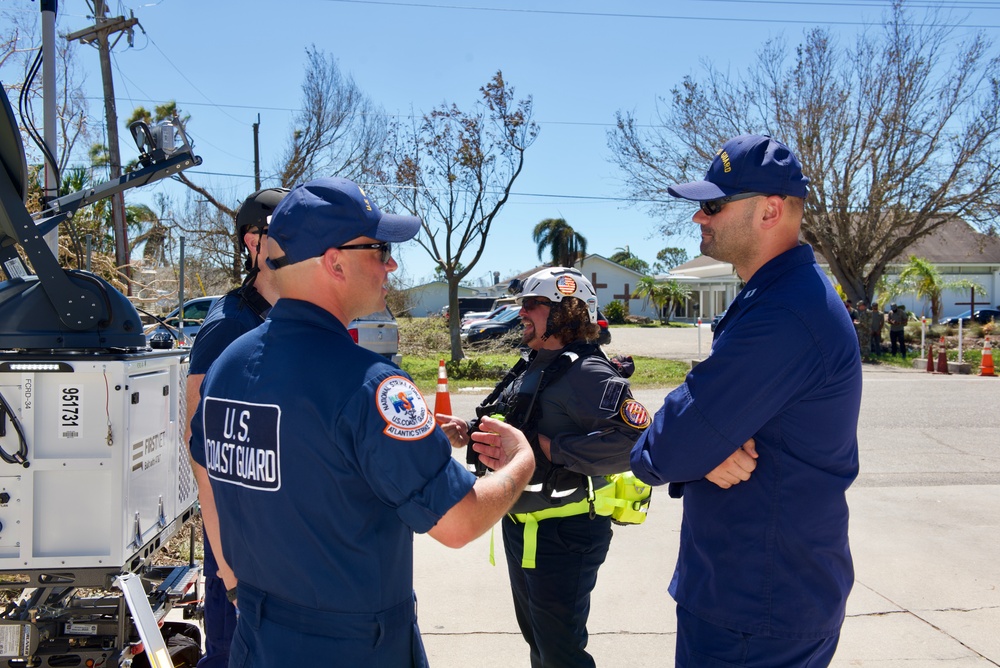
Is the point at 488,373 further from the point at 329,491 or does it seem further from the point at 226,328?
the point at 329,491

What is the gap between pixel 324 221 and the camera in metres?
1.92

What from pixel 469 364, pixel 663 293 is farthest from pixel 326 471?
pixel 663 293

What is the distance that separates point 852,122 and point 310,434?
2673cm

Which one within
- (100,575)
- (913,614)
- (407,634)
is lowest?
(913,614)

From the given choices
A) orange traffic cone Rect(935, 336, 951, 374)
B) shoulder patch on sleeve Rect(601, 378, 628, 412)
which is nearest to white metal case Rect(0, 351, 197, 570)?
shoulder patch on sleeve Rect(601, 378, 628, 412)

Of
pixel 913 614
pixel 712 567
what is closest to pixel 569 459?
pixel 712 567

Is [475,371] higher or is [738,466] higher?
[738,466]

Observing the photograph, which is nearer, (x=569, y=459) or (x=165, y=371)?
(x=569, y=459)

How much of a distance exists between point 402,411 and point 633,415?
172cm

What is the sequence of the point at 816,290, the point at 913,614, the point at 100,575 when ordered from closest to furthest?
1. the point at 816,290
2. the point at 100,575
3. the point at 913,614

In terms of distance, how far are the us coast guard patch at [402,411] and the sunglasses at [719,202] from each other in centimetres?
112

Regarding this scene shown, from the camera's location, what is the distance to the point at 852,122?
24766 millimetres

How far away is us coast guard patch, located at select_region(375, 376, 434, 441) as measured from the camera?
5.66ft

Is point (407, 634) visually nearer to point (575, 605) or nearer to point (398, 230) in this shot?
point (398, 230)
